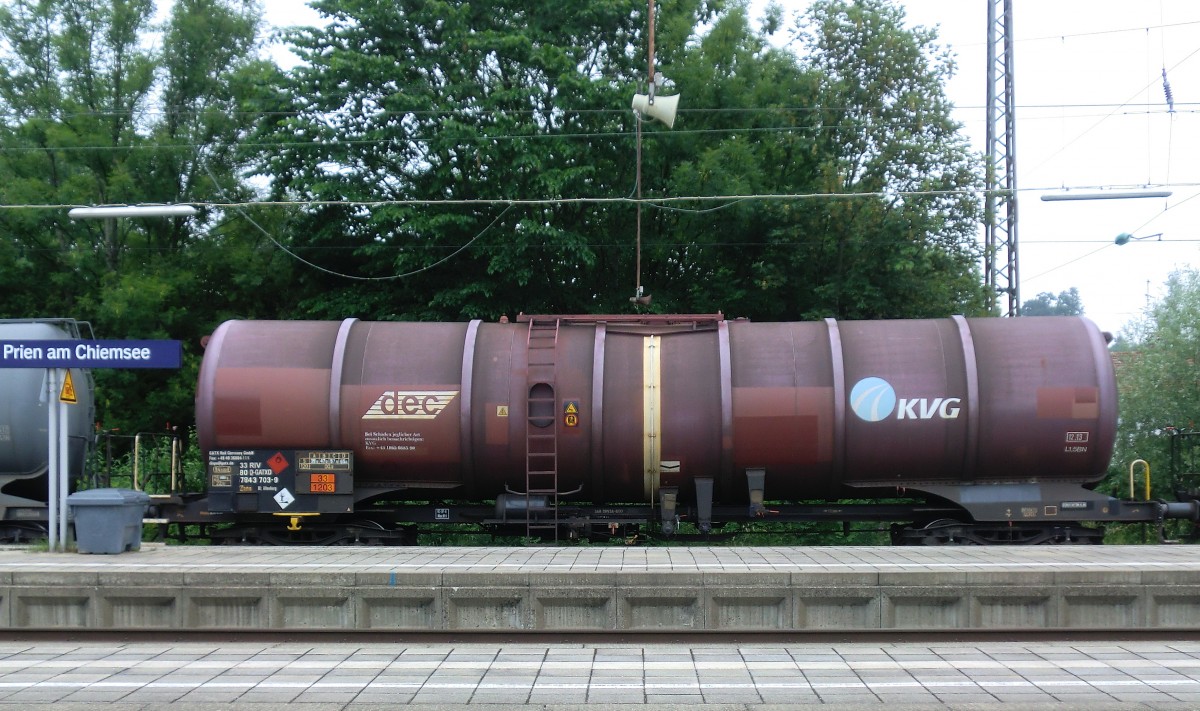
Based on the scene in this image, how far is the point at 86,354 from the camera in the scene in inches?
500

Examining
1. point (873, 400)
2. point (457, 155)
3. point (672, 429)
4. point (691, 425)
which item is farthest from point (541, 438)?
point (457, 155)

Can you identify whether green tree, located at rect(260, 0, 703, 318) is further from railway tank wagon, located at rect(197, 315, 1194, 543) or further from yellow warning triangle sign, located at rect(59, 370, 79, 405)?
yellow warning triangle sign, located at rect(59, 370, 79, 405)

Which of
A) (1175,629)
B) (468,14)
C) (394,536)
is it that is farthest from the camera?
(468,14)

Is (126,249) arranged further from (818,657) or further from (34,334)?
(818,657)

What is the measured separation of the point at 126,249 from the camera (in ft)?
81.4

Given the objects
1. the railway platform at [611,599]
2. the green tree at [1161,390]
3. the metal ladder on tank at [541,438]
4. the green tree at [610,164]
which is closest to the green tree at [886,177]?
the green tree at [610,164]

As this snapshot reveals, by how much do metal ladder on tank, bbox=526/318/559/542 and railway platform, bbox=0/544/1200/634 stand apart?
4.03 metres

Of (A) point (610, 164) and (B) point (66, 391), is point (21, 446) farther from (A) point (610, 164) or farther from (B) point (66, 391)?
(A) point (610, 164)

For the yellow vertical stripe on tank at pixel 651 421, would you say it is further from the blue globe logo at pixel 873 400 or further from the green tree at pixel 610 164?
the green tree at pixel 610 164

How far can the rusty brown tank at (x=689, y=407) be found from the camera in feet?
45.3

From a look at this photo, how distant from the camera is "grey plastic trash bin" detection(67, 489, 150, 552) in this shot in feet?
39.4

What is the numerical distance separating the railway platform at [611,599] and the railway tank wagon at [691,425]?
3.93m

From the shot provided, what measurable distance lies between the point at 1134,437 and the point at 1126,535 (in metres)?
2.77

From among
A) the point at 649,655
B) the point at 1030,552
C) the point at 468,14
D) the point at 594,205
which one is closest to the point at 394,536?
the point at 649,655
